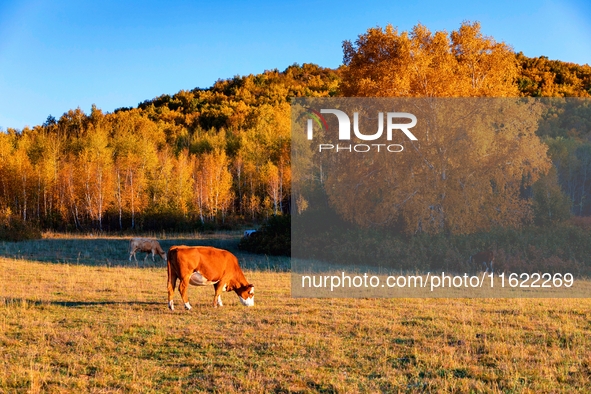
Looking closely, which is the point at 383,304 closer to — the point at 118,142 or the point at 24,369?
the point at 24,369

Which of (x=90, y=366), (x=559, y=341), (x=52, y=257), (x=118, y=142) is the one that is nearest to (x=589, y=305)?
(x=559, y=341)

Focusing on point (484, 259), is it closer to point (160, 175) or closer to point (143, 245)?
point (143, 245)

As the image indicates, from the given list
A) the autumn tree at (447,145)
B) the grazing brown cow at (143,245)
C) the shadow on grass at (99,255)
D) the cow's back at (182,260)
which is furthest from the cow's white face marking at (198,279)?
the autumn tree at (447,145)

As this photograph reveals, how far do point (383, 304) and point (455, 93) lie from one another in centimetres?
1630

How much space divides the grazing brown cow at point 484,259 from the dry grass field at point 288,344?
24.1 ft

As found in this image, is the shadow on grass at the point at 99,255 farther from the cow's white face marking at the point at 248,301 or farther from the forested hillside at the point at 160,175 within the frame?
the forested hillside at the point at 160,175

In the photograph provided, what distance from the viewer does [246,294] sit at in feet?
38.7

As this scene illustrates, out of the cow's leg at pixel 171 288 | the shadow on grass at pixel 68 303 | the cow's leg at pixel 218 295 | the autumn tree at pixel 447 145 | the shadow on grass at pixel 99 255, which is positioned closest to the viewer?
the cow's leg at pixel 171 288

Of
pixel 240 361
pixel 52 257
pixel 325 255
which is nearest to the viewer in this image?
pixel 240 361

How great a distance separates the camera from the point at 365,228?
27000 mm

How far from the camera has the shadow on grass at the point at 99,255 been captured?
70.7 ft

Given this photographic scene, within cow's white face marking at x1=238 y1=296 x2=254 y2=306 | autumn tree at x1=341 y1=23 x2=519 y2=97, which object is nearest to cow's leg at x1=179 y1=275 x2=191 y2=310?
cow's white face marking at x1=238 y1=296 x2=254 y2=306

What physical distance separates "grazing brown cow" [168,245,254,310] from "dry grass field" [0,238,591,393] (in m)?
0.40

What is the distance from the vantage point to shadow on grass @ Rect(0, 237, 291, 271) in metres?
21.6
